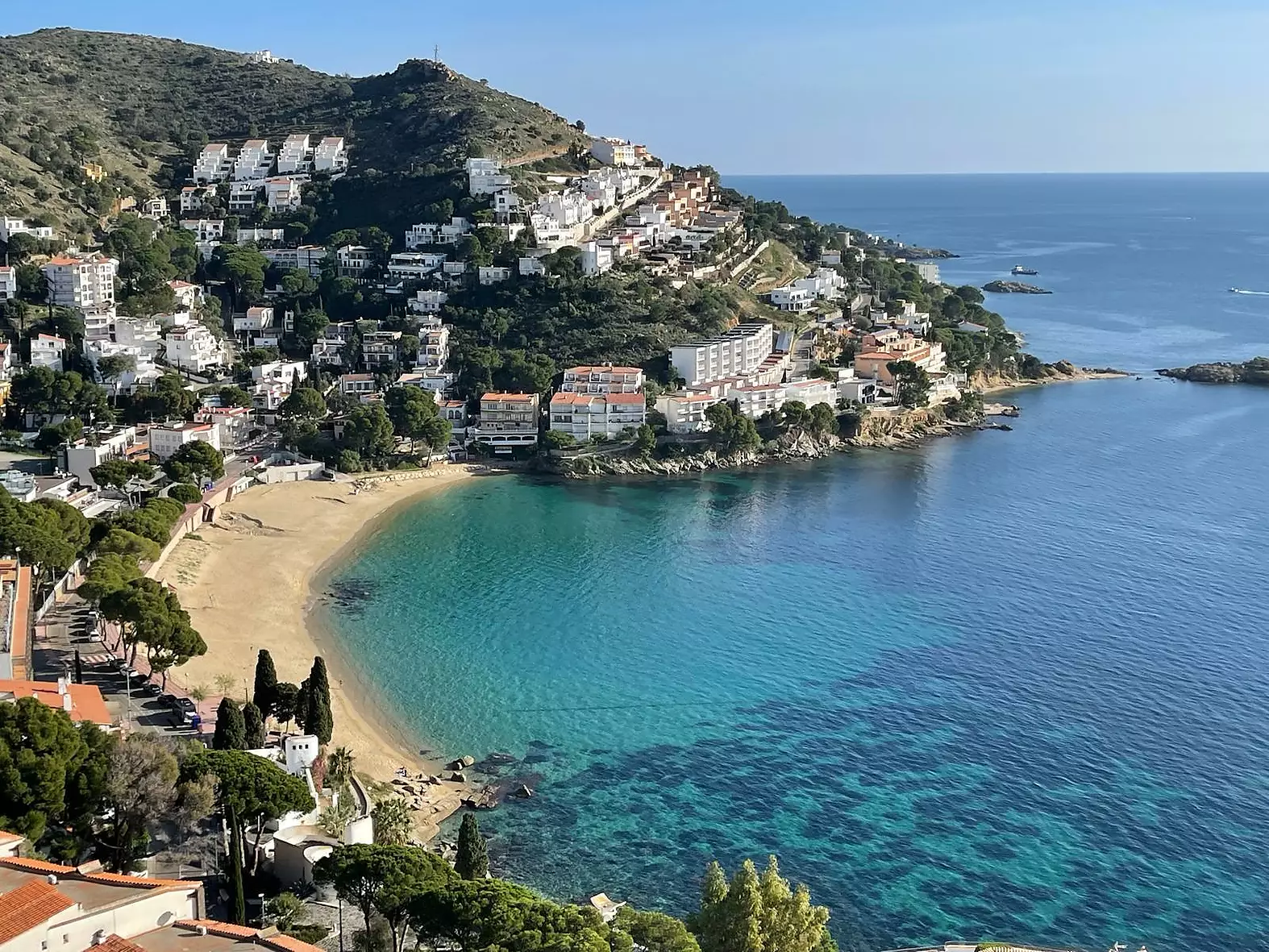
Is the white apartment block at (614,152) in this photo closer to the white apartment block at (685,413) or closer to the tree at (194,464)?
the white apartment block at (685,413)

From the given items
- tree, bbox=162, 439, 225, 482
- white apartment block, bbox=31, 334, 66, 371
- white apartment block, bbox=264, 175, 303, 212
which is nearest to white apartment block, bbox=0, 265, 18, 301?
white apartment block, bbox=31, 334, 66, 371

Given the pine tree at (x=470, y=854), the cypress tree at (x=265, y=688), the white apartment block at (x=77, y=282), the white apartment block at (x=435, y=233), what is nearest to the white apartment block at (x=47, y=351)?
the white apartment block at (x=77, y=282)

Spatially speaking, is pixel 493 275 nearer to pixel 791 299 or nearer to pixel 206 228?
pixel 791 299

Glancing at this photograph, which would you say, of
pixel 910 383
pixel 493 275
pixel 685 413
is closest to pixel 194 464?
pixel 685 413

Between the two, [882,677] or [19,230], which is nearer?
[882,677]

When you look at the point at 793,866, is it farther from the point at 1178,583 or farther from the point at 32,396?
the point at 32,396
